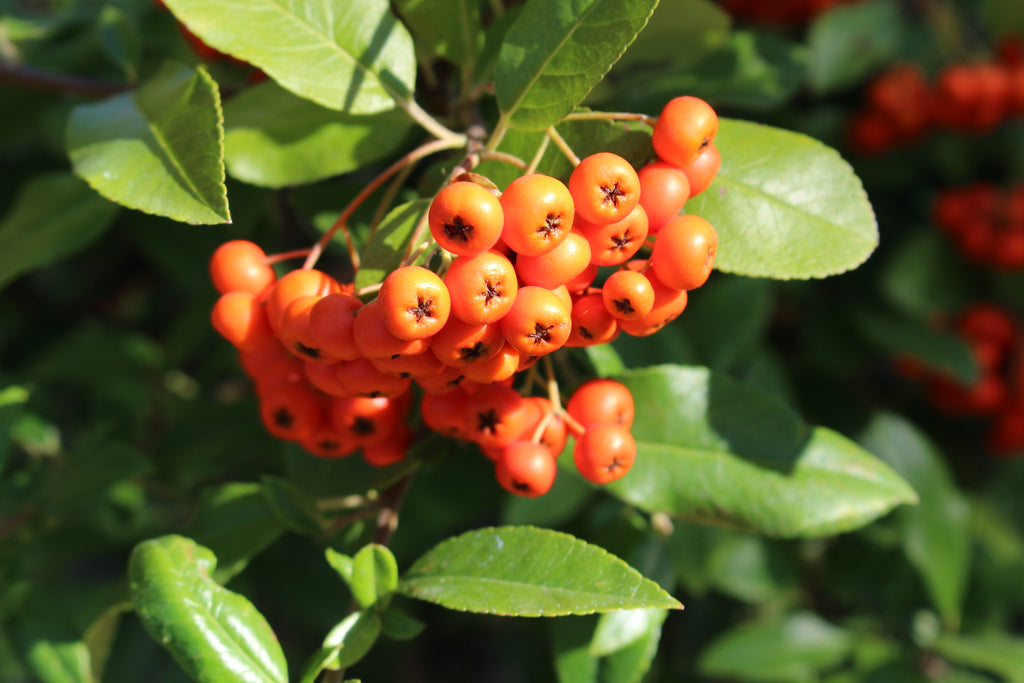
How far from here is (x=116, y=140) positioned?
1.34 meters

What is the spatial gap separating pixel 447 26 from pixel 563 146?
467 mm

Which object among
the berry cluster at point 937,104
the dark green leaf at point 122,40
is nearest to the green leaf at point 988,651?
the berry cluster at point 937,104

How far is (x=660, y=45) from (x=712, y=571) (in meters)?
1.35

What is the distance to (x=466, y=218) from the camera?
3.06 ft

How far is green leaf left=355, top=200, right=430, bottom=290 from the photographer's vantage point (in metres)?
1.12

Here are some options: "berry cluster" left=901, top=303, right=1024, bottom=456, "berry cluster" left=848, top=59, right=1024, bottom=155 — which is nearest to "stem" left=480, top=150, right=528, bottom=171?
"berry cluster" left=848, top=59, right=1024, bottom=155

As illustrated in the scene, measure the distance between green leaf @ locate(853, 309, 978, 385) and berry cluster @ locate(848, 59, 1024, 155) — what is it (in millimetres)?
554

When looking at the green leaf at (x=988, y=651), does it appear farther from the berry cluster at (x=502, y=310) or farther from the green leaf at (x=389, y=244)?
the green leaf at (x=389, y=244)

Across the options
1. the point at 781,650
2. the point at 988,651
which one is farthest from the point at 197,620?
the point at 988,651

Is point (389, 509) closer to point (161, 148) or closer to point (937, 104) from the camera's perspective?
point (161, 148)

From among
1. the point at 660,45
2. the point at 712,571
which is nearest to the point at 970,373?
the point at 712,571

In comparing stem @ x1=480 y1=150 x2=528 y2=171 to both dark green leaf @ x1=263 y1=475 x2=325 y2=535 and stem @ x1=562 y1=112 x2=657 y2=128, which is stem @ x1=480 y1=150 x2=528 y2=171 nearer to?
stem @ x1=562 y1=112 x2=657 y2=128

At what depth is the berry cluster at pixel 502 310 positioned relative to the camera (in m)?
0.96

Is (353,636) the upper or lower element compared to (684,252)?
lower
